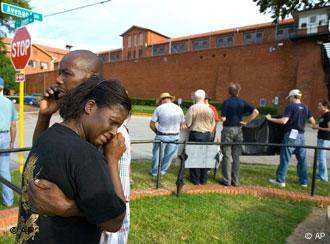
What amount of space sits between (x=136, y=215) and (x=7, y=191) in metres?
1.76

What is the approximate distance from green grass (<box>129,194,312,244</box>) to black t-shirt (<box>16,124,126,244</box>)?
2519 mm

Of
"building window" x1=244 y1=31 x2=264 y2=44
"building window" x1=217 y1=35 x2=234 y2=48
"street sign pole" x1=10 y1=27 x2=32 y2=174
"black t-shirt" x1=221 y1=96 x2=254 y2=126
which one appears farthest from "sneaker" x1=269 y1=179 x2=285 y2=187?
"building window" x1=217 y1=35 x2=234 y2=48

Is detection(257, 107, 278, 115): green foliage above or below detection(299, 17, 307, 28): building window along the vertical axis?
below

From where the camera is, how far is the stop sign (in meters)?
4.72

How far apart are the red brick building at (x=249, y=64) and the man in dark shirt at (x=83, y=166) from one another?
24.1 metres

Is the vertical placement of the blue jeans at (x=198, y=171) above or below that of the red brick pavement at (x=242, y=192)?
above

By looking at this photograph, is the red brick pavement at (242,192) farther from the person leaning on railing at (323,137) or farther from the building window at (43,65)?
the building window at (43,65)

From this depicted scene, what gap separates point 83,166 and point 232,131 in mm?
5050

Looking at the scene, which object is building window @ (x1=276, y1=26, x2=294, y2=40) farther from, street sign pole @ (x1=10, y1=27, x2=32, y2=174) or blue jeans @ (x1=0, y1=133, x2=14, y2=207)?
blue jeans @ (x1=0, y1=133, x2=14, y2=207)

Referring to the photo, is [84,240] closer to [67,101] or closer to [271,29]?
[67,101]

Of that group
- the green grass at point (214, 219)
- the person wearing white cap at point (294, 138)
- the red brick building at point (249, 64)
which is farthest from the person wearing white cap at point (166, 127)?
the red brick building at point (249, 64)

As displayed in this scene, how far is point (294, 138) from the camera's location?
6262 mm

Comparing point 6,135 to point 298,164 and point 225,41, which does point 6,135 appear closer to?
point 298,164

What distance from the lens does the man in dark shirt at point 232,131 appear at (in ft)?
19.3
